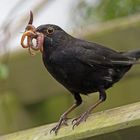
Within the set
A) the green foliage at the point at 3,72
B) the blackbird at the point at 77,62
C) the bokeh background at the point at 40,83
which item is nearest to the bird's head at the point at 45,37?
the blackbird at the point at 77,62

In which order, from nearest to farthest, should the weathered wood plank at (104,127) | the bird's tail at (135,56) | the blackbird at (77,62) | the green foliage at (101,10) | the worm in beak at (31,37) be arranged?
the weathered wood plank at (104,127), the worm in beak at (31,37), the blackbird at (77,62), the bird's tail at (135,56), the green foliage at (101,10)

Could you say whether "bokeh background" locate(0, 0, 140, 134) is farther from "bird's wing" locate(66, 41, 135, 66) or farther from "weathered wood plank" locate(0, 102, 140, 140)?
"weathered wood plank" locate(0, 102, 140, 140)

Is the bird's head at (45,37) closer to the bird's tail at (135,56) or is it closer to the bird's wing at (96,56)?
the bird's wing at (96,56)

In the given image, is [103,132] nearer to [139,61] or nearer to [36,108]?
[139,61]

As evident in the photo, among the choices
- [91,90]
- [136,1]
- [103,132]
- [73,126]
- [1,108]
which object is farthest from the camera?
[136,1]

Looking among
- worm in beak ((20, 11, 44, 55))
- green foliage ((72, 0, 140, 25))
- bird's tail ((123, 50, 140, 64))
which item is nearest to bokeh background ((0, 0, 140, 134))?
green foliage ((72, 0, 140, 25))

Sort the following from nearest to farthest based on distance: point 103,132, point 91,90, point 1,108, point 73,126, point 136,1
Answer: point 103,132 → point 73,126 → point 91,90 → point 1,108 → point 136,1

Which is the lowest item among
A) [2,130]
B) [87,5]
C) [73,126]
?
[2,130]

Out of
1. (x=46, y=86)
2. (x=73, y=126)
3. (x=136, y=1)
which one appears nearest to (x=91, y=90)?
(x=73, y=126)
